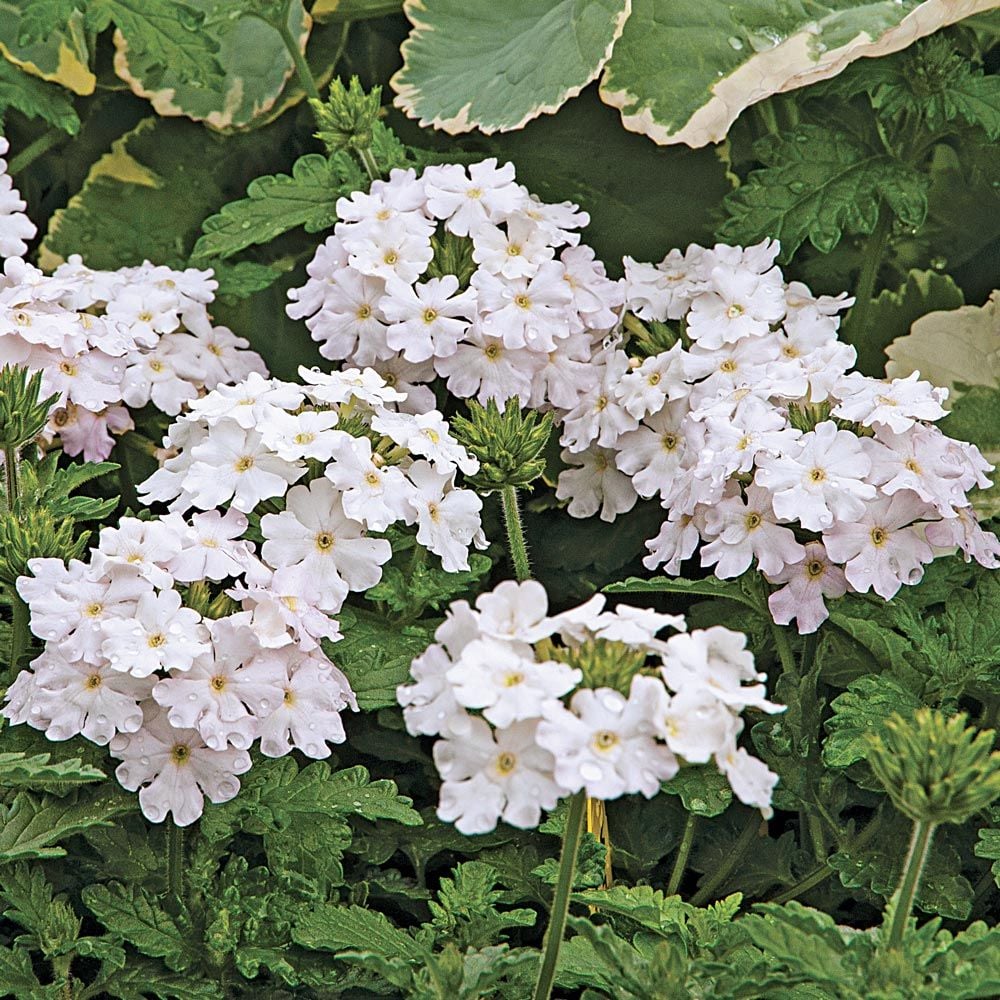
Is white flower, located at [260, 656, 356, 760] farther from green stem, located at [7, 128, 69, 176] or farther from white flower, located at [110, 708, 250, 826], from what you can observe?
green stem, located at [7, 128, 69, 176]

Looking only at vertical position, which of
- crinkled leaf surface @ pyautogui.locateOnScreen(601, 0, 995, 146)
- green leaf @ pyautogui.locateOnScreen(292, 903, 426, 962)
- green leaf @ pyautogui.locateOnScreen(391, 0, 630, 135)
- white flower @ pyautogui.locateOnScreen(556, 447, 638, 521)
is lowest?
green leaf @ pyautogui.locateOnScreen(292, 903, 426, 962)

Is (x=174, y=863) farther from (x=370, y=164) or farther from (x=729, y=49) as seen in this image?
(x=729, y=49)

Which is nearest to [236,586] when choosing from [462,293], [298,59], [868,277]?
[462,293]

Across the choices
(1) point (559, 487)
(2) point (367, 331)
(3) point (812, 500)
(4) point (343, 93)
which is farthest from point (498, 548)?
(4) point (343, 93)

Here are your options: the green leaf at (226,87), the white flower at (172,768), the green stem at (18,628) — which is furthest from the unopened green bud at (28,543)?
the green leaf at (226,87)

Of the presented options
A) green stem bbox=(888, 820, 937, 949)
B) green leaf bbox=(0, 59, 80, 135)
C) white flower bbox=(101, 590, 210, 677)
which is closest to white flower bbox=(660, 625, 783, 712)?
green stem bbox=(888, 820, 937, 949)
